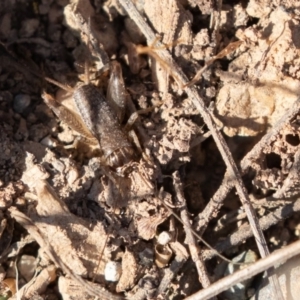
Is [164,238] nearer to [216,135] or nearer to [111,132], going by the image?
[216,135]

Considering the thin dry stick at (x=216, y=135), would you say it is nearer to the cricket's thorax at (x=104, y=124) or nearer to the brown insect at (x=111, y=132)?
the brown insect at (x=111, y=132)

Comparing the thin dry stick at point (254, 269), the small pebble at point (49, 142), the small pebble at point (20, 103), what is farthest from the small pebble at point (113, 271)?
the small pebble at point (20, 103)

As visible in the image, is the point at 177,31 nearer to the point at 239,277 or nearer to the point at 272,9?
the point at 272,9

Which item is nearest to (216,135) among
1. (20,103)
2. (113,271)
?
(113,271)

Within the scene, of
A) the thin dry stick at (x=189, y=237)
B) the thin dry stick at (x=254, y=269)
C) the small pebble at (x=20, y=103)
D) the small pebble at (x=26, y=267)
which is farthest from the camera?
the small pebble at (x=20, y=103)

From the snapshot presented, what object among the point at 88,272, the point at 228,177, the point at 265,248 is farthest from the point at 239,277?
the point at 88,272

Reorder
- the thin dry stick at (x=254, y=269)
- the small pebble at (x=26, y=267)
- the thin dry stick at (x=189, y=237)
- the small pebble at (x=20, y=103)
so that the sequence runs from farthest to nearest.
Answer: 1. the small pebble at (x=20, y=103)
2. the small pebble at (x=26, y=267)
3. the thin dry stick at (x=189, y=237)
4. the thin dry stick at (x=254, y=269)

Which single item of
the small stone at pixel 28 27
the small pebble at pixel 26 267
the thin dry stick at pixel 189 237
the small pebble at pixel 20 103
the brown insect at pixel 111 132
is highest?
the small stone at pixel 28 27
